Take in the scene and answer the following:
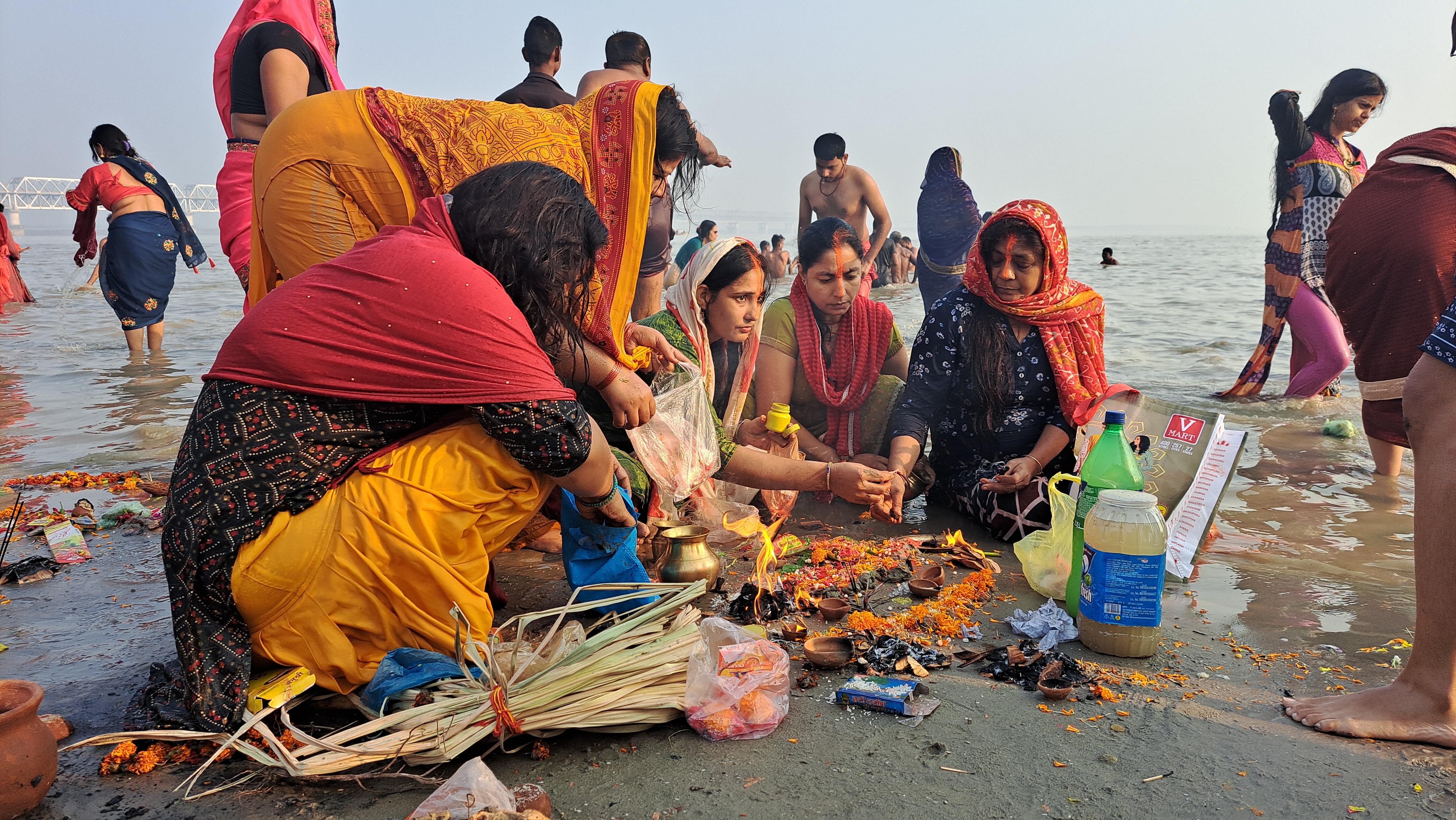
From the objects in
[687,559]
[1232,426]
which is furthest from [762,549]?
[1232,426]

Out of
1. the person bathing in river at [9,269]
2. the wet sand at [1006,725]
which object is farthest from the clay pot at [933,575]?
the person bathing in river at [9,269]

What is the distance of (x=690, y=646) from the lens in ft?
7.85

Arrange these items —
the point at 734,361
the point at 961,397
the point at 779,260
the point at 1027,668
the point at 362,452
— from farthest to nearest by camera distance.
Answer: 1. the point at 779,260
2. the point at 734,361
3. the point at 961,397
4. the point at 1027,668
5. the point at 362,452

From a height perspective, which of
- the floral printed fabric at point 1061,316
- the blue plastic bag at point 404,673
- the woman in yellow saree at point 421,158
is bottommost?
the blue plastic bag at point 404,673

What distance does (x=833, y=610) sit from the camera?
9.94 feet

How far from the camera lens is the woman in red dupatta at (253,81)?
11.4ft

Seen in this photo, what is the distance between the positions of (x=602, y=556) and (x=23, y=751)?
152 cm

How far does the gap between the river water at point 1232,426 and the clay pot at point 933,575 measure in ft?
3.12

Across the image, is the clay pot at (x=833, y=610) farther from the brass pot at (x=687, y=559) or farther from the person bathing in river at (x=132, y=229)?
the person bathing in river at (x=132, y=229)

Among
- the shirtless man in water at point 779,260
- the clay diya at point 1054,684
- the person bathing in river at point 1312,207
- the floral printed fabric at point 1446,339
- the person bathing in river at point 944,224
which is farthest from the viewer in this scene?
the shirtless man in water at point 779,260

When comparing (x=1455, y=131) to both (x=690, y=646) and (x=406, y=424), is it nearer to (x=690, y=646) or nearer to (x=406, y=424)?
(x=690, y=646)

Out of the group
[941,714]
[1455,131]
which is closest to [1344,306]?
[1455,131]

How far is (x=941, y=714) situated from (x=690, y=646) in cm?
73

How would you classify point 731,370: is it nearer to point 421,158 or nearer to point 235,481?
point 421,158
